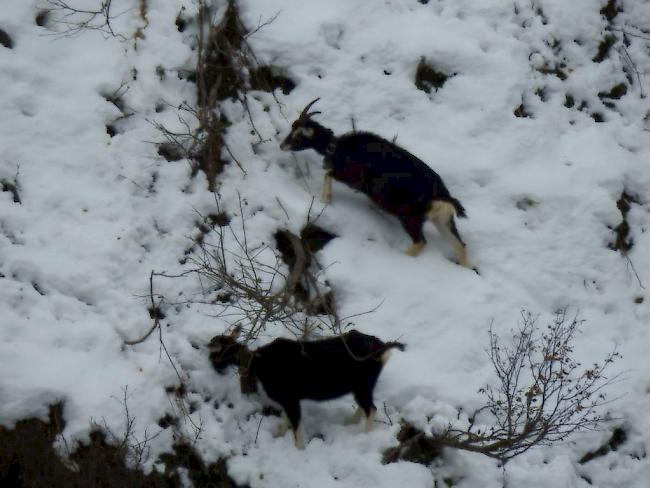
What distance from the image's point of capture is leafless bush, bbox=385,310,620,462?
532 cm

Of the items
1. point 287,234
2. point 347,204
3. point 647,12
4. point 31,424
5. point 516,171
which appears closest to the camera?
point 31,424

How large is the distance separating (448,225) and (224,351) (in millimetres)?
2444

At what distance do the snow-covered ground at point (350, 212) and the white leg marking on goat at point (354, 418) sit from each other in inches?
2.7

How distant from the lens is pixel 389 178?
657 cm

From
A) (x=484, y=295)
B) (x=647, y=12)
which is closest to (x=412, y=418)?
(x=484, y=295)

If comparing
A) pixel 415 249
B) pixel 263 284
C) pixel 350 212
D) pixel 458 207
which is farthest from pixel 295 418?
pixel 458 207

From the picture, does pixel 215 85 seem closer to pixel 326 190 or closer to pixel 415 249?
pixel 326 190

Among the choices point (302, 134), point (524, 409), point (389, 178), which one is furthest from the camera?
point (302, 134)

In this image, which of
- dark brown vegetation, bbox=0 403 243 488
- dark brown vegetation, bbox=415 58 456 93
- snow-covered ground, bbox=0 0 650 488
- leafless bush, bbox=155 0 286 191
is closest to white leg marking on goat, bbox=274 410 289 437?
snow-covered ground, bbox=0 0 650 488

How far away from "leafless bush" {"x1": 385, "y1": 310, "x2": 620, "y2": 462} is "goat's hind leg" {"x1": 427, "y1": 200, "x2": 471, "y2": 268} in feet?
2.67

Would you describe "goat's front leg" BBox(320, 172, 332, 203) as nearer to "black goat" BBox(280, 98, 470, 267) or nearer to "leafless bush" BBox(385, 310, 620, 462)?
"black goat" BBox(280, 98, 470, 267)

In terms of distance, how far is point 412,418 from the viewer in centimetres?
582

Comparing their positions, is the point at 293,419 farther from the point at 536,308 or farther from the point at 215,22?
the point at 215,22

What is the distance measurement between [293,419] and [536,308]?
274 cm
